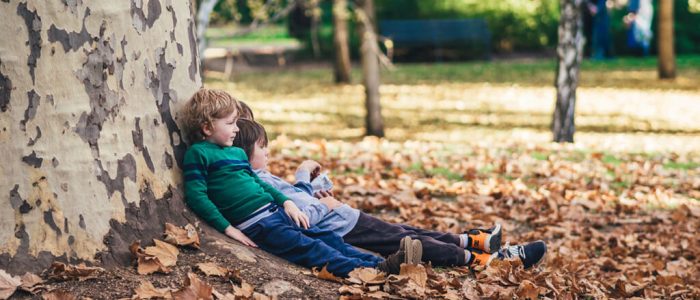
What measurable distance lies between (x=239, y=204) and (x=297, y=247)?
345 mm

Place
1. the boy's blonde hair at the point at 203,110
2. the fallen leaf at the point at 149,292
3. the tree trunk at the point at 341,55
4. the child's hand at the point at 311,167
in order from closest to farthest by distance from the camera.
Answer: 1. the fallen leaf at the point at 149,292
2. the boy's blonde hair at the point at 203,110
3. the child's hand at the point at 311,167
4. the tree trunk at the point at 341,55

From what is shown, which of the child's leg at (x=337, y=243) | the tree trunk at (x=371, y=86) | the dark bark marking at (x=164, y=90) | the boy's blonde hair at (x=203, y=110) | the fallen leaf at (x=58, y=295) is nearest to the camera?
the fallen leaf at (x=58, y=295)

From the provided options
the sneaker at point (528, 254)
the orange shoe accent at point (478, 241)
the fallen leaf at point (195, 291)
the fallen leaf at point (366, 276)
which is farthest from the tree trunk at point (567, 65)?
the fallen leaf at point (195, 291)

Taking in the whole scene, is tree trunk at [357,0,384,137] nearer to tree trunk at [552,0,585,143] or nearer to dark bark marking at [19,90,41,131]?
tree trunk at [552,0,585,143]

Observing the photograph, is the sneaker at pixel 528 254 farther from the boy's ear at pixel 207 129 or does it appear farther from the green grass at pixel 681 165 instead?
the green grass at pixel 681 165

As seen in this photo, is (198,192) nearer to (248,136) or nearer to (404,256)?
(248,136)

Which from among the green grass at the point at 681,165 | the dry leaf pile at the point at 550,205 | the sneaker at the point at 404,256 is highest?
the sneaker at the point at 404,256

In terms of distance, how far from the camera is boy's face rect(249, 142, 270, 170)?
493 cm

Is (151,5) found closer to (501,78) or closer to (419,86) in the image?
(419,86)

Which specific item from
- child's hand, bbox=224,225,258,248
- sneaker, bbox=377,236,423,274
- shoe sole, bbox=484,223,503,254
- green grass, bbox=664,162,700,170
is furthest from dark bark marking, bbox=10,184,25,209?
green grass, bbox=664,162,700,170

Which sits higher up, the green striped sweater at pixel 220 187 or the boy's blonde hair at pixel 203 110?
the boy's blonde hair at pixel 203 110

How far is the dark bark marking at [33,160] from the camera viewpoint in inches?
147

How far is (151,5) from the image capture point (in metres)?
4.21

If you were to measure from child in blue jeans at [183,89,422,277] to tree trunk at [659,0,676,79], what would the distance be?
19.0 meters
